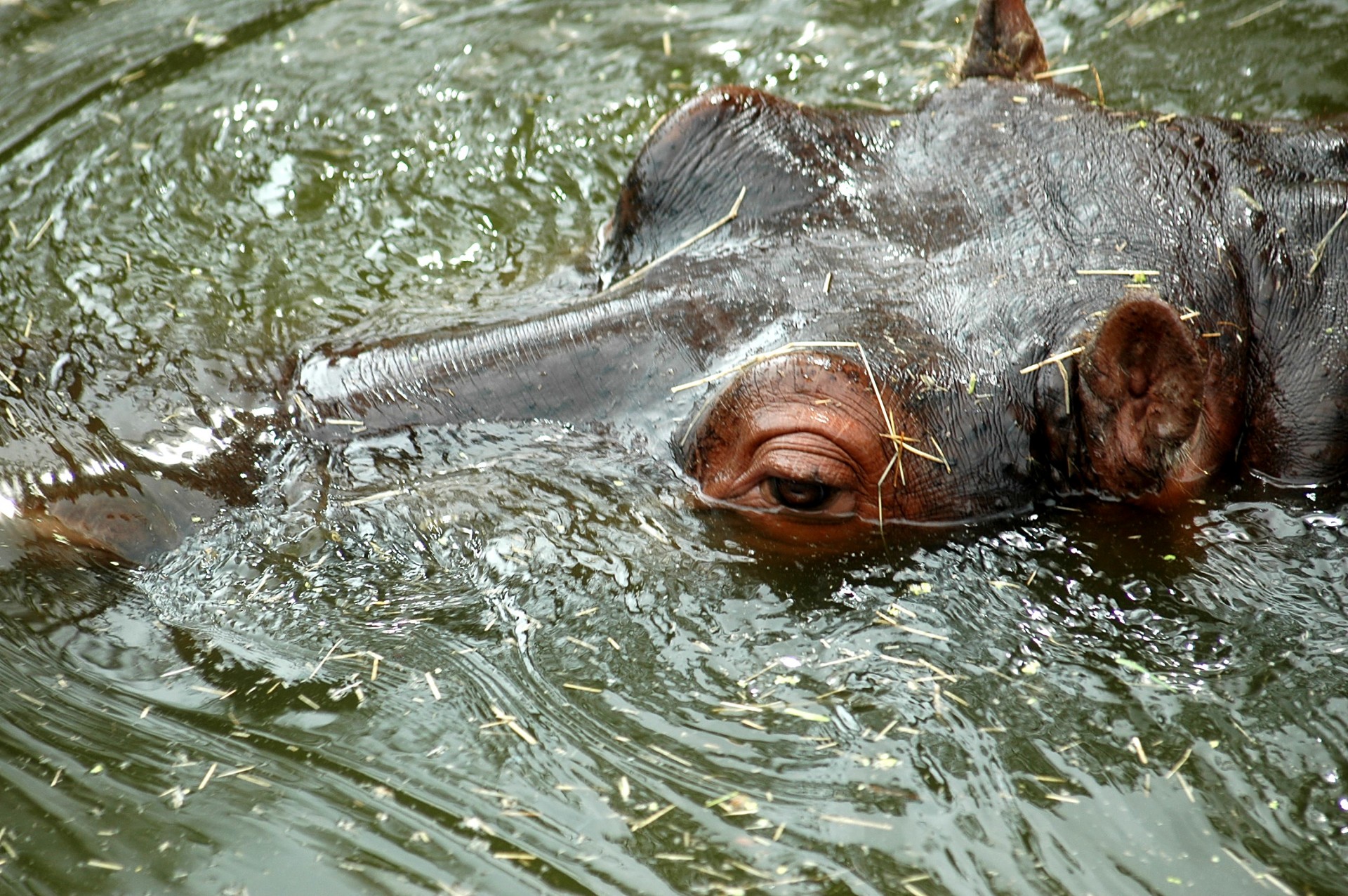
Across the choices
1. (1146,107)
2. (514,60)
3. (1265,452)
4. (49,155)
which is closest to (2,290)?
(49,155)

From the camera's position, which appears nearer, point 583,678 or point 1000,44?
point 583,678

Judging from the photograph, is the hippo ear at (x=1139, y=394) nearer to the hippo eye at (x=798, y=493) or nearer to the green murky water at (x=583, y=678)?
Answer: the green murky water at (x=583, y=678)

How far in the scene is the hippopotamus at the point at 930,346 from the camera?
3.72 meters

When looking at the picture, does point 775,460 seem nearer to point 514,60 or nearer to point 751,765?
point 751,765

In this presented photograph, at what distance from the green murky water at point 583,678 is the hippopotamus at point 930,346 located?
Answer: 0.15 m

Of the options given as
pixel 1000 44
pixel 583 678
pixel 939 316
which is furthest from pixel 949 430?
pixel 1000 44

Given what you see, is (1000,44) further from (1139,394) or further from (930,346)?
(1139,394)

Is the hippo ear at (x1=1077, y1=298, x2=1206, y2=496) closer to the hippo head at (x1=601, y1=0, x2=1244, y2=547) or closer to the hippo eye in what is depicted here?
the hippo head at (x1=601, y1=0, x2=1244, y2=547)

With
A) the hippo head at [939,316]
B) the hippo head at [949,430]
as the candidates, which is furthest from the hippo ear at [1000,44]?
the hippo head at [949,430]

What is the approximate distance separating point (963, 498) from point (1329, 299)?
4.33ft

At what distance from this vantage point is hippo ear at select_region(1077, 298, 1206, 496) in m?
3.48

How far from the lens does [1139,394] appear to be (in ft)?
12.1

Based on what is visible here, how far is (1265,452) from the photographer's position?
405 centimetres

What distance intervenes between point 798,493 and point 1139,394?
1044 millimetres
